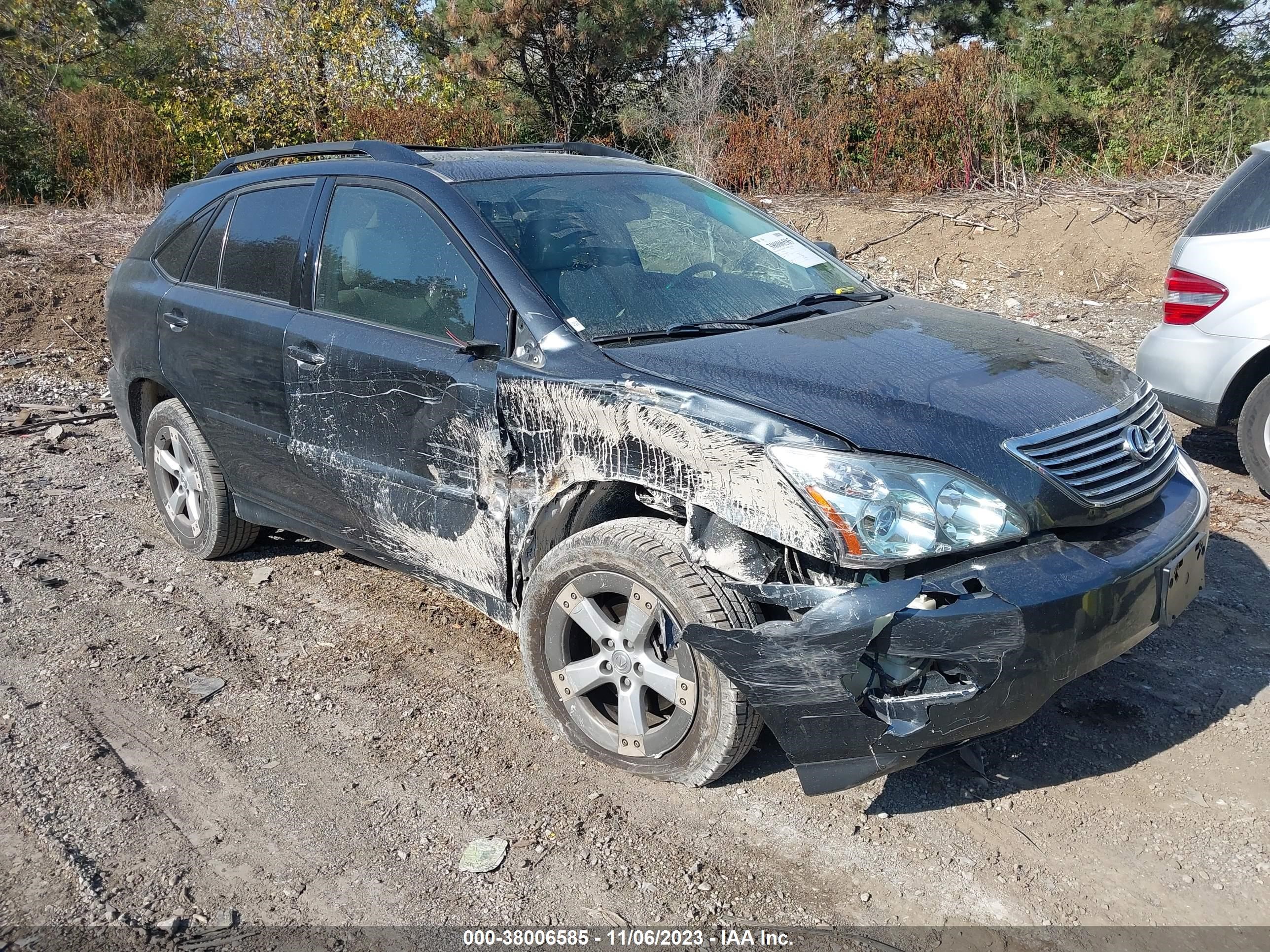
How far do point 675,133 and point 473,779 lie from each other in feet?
50.0

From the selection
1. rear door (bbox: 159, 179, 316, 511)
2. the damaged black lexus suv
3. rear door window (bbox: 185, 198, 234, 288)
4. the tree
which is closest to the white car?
the damaged black lexus suv

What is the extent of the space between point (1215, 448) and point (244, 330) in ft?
17.9

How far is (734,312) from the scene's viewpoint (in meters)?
3.68

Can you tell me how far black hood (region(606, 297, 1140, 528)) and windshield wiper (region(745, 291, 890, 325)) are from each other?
0.21 feet

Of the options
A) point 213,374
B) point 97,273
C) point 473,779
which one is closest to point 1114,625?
point 473,779

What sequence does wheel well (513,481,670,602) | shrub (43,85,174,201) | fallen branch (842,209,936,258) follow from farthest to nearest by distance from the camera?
shrub (43,85,174,201)
fallen branch (842,209,936,258)
wheel well (513,481,670,602)

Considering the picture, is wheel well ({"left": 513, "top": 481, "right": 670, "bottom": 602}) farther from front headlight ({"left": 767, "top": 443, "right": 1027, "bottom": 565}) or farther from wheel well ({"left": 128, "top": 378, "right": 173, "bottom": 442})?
wheel well ({"left": 128, "top": 378, "right": 173, "bottom": 442})

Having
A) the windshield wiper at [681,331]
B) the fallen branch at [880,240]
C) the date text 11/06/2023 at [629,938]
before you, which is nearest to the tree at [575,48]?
the fallen branch at [880,240]

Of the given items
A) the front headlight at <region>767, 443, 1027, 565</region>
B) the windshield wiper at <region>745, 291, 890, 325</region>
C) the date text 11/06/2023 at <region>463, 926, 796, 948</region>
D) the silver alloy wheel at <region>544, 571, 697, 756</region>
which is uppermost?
the windshield wiper at <region>745, 291, 890, 325</region>

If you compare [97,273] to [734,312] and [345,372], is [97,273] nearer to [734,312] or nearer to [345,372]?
[345,372]

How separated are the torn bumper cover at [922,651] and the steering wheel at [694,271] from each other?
1328 millimetres

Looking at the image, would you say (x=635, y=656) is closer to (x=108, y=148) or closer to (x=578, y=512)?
(x=578, y=512)

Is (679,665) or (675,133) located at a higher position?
(675,133)

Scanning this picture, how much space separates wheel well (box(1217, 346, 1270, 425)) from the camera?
17.4ft
